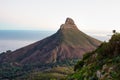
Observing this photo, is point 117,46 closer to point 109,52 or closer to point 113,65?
point 109,52

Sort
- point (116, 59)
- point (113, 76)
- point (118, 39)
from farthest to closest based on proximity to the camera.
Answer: point (118, 39), point (116, 59), point (113, 76)

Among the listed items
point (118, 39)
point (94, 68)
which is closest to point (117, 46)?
point (118, 39)

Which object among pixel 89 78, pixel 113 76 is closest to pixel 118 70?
pixel 113 76

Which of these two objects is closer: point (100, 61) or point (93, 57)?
point (100, 61)

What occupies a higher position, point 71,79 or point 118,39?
point 118,39

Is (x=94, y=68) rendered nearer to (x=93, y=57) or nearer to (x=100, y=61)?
(x=100, y=61)

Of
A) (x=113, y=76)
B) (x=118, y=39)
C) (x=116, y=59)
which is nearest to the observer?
(x=113, y=76)
